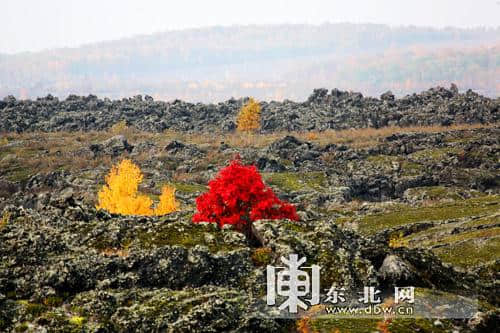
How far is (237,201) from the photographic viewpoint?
28.6 meters

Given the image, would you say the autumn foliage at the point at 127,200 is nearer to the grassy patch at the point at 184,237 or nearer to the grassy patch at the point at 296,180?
the grassy patch at the point at 296,180

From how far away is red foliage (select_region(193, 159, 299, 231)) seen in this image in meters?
28.1

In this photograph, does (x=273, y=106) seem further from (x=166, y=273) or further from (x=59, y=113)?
(x=166, y=273)

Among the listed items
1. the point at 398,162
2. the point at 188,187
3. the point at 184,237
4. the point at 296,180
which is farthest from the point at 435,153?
the point at 184,237

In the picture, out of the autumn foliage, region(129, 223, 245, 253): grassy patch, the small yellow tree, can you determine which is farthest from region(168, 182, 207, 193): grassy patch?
region(129, 223, 245, 253): grassy patch

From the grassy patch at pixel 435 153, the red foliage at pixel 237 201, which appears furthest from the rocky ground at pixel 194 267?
the grassy patch at pixel 435 153

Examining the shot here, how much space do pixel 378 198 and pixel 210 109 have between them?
99.1 metres

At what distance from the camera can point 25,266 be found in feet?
74.0

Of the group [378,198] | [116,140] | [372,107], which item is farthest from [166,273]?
[372,107]

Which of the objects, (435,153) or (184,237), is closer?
(184,237)

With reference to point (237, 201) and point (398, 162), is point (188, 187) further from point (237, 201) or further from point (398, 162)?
point (237, 201)

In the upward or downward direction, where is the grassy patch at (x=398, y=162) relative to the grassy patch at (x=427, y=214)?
downward

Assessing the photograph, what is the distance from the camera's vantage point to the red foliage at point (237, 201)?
2814cm

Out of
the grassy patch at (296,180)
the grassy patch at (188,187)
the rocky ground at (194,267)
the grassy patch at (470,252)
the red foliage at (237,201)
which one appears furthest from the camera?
the grassy patch at (296,180)
